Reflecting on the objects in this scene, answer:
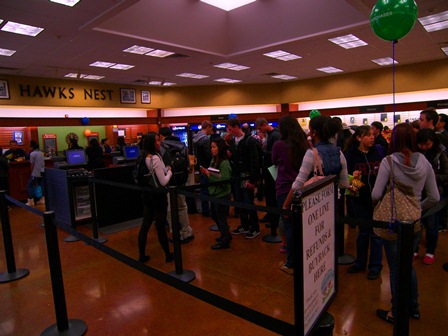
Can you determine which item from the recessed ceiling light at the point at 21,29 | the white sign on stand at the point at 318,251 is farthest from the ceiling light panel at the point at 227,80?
the white sign on stand at the point at 318,251

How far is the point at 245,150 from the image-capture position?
15.0 feet

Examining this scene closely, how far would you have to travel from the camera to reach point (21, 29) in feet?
22.6

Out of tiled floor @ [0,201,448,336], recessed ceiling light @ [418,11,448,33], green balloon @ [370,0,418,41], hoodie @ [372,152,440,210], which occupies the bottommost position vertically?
tiled floor @ [0,201,448,336]

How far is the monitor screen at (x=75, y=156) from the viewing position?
795 cm

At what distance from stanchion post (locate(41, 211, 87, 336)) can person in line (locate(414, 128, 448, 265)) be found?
3456mm

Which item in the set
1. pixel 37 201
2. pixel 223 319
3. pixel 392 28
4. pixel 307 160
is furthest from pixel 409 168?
pixel 37 201

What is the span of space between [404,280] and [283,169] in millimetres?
1714

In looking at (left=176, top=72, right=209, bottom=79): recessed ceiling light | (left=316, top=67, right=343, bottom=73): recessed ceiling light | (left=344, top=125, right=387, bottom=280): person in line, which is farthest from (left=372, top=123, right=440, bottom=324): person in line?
(left=316, top=67, right=343, bottom=73): recessed ceiling light

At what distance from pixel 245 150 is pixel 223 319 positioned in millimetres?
2420

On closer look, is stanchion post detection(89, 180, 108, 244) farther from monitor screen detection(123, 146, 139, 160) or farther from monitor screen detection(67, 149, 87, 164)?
monitor screen detection(123, 146, 139, 160)

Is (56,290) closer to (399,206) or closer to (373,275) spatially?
(399,206)

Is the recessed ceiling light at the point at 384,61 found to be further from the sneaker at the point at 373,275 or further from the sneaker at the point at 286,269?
the sneaker at the point at 286,269

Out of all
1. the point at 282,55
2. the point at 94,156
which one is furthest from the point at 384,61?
the point at 94,156

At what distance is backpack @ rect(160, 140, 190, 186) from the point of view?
4133 millimetres
